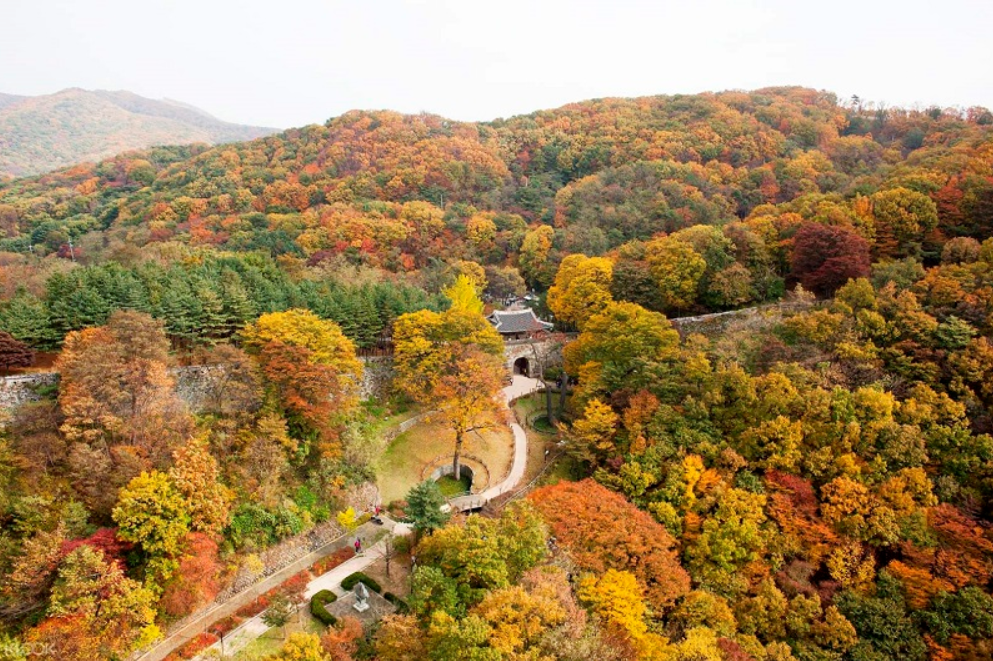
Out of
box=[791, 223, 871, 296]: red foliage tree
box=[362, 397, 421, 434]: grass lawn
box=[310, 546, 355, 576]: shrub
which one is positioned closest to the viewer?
box=[310, 546, 355, 576]: shrub

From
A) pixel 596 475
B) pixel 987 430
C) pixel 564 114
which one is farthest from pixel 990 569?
pixel 564 114

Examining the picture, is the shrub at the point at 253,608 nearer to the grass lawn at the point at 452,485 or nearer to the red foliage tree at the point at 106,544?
the red foliage tree at the point at 106,544

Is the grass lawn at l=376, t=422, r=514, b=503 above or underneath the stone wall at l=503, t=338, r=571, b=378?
underneath

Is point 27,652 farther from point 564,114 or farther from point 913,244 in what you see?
point 564,114

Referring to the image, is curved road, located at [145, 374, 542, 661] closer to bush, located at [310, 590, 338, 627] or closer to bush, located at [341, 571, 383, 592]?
bush, located at [341, 571, 383, 592]

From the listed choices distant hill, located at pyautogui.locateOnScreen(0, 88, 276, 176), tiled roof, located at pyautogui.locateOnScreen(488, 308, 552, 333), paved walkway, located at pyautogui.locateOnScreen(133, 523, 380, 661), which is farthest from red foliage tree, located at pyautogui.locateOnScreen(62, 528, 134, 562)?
distant hill, located at pyautogui.locateOnScreen(0, 88, 276, 176)

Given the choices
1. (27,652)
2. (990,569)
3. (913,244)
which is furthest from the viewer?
(913,244)
